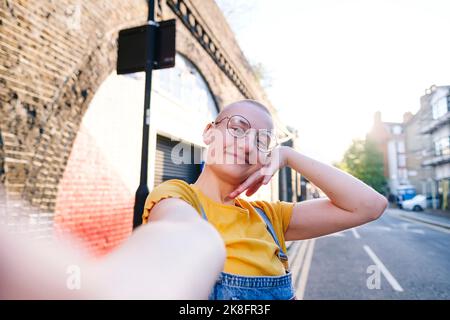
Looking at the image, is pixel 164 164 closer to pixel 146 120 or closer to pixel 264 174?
pixel 146 120

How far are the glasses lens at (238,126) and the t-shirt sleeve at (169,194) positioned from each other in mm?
297

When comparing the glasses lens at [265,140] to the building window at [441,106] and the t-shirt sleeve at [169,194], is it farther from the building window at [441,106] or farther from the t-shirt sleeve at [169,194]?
the building window at [441,106]

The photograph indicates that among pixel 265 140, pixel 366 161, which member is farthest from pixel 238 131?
pixel 366 161

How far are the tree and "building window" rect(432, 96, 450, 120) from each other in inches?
1253

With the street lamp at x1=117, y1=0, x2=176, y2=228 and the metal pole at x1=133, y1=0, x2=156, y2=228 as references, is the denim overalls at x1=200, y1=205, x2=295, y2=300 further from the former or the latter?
the street lamp at x1=117, y1=0, x2=176, y2=228

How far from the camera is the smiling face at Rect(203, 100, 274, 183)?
3.47 feet

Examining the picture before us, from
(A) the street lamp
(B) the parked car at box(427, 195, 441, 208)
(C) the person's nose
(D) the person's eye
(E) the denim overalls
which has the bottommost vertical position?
(E) the denim overalls

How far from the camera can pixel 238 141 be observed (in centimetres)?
106

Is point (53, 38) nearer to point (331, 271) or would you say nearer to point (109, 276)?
point (109, 276)

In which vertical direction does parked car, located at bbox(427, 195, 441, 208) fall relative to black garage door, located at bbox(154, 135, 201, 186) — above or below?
below

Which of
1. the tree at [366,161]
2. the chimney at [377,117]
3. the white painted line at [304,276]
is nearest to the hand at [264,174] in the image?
the chimney at [377,117]

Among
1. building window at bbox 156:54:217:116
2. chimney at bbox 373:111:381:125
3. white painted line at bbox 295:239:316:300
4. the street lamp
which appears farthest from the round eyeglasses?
building window at bbox 156:54:217:116
